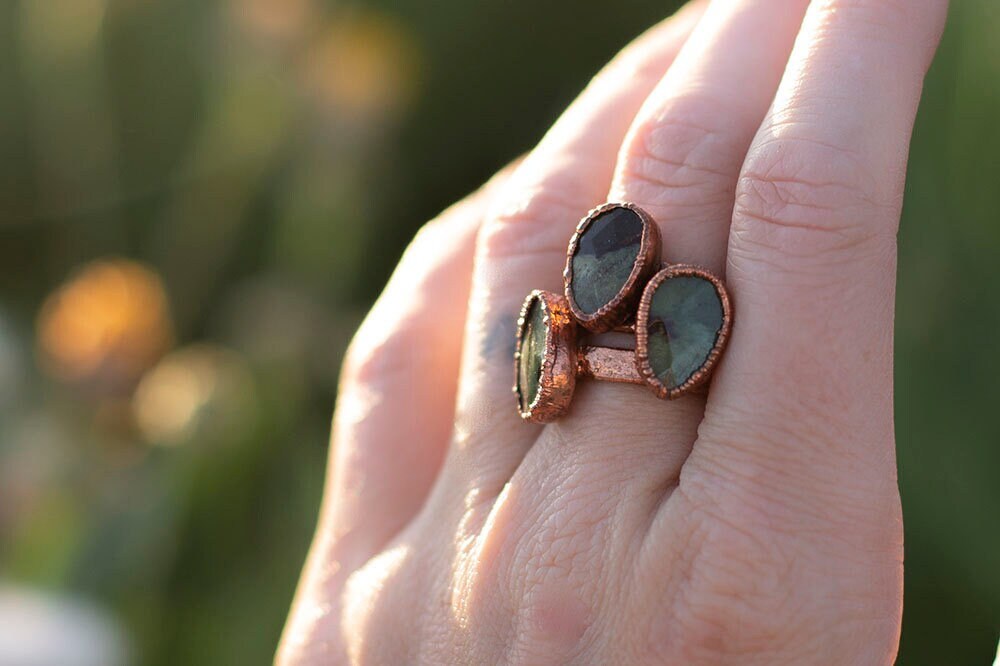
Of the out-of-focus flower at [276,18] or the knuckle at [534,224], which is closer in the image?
the knuckle at [534,224]

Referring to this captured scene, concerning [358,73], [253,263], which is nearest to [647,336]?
[358,73]

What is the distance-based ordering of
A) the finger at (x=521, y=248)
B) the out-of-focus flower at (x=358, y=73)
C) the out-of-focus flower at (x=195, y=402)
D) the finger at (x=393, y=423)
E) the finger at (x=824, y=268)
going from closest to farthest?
1. the finger at (x=824, y=268)
2. the finger at (x=521, y=248)
3. the finger at (x=393, y=423)
4. the out-of-focus flower at (x=195, y=402)
5. the out-of-focus flower at (x=358, y=73)

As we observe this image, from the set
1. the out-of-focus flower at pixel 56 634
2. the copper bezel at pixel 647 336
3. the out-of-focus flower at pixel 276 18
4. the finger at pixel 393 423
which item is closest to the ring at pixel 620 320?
the copper bezel at pixel 647 336

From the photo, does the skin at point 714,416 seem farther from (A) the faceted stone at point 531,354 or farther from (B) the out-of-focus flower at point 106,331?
(B) the out-of-focus flower at point 106,331

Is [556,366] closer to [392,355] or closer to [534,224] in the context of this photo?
[534,224]

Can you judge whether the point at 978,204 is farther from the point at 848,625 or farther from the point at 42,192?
the point at 42,192

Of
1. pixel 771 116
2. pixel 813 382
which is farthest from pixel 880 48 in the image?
pixel 813 382
